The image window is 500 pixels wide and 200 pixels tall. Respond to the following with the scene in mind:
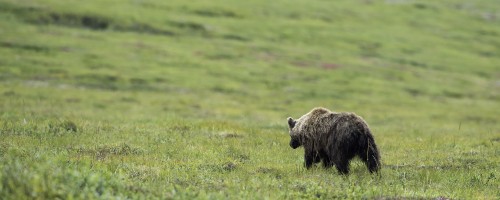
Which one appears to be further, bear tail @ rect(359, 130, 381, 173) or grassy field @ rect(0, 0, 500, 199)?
bear tail @ rect(359, 130, 381, 173)

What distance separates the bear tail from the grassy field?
0.23 m

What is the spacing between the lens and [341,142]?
13.8 metres

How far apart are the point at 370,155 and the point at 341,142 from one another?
2.40ft

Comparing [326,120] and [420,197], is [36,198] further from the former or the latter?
[326,120]

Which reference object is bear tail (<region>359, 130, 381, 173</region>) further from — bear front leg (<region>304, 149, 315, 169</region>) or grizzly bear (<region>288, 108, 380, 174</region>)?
bear front leg (<region>304, 149, 315, 169</region>)

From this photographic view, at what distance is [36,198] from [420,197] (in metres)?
6.86

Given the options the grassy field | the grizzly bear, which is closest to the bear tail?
the grizzly bear

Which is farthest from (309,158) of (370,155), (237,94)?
(237,94)

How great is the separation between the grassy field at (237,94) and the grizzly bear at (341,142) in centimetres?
35

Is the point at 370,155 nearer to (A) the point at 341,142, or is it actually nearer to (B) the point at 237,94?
(A) the point at 341,142

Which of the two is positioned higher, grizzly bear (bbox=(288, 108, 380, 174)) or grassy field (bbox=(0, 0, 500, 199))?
grizzly bear (bbox=(288, 108, 380, 174))

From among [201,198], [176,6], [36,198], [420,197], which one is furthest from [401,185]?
[176,6]

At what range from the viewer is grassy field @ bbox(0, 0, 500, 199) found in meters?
12.3

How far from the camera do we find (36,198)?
335 inches
